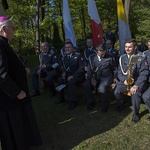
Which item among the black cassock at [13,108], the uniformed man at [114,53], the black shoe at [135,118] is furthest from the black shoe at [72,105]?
the black cassock at [13,108]

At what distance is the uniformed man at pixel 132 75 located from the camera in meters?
4.82

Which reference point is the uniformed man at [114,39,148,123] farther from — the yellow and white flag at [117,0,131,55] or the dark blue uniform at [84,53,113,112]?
the yellow and white flag at [117,0,131,55]

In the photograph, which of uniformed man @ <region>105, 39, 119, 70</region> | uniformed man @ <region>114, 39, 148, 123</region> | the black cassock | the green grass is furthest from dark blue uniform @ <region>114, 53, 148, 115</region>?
the black cassock

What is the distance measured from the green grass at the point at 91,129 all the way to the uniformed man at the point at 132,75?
0.91ft

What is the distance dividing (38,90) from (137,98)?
3.13 metres

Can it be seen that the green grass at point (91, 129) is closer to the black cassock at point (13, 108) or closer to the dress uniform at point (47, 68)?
the black cassock at point (13, 108)

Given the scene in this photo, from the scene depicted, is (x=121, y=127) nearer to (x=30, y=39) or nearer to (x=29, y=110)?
(x=29, y=110)

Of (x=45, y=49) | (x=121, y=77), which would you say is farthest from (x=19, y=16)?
(x=121, y=77)

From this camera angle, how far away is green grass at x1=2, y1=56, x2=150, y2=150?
4.12 meters

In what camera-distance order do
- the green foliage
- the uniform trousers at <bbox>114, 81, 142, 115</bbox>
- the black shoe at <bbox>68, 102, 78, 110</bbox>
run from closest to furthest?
the uniform trousers at <bbox>114, 81, 142, 115</bbox> → the black shoe at <bbox>68, 102, 78, 110</bbox> → the green foliage

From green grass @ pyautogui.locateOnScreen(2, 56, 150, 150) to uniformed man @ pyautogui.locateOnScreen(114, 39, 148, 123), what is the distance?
278 millimetres

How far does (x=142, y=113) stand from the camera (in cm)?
511

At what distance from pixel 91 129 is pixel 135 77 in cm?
142

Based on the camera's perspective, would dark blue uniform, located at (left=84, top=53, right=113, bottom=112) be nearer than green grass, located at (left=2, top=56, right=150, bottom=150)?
No
